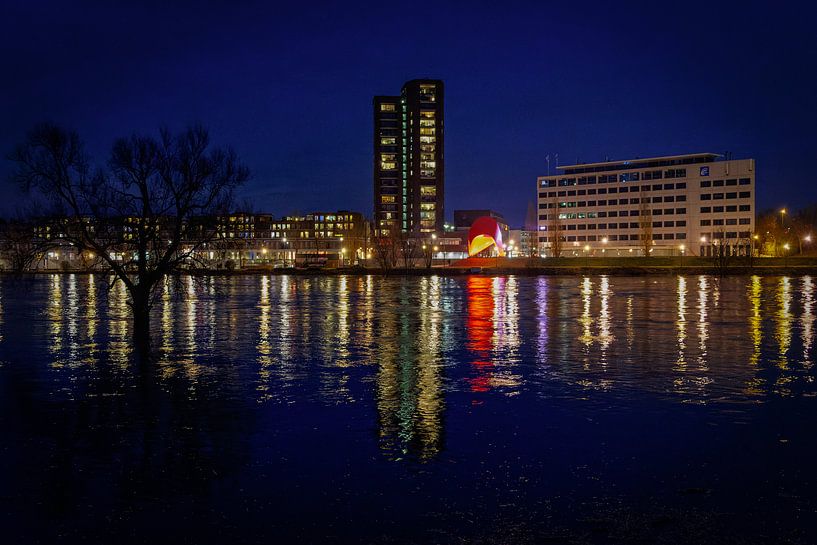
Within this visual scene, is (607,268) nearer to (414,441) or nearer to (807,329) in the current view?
(807,329)

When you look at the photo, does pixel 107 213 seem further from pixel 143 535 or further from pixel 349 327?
pixel 143 535

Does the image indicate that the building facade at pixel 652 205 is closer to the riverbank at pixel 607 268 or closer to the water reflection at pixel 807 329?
the riverbank at pixel 607 268

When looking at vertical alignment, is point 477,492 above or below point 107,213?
below

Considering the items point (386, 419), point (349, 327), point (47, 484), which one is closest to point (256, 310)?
point (349, 327)

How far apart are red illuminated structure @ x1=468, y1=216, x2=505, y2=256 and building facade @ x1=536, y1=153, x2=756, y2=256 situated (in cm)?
4082

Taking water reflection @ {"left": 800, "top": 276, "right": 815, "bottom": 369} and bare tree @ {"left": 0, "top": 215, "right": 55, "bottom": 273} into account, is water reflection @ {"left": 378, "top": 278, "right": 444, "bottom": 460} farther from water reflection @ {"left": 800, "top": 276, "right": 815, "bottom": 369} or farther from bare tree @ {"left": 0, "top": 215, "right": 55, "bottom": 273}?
bare tree @ {"left": 0, "top": 215, "right": 55, "bottom": 273}

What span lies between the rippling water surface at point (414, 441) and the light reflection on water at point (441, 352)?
0.11 metres

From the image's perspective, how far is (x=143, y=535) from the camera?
705cm

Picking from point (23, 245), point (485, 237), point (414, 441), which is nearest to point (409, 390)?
point (414, 441)

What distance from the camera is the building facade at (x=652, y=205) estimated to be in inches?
6599

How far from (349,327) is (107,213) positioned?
9.92 m

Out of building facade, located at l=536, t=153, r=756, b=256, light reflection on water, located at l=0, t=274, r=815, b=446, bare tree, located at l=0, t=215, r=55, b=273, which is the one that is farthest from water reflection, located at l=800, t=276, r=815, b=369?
building facade, located at l=536, t=153, r=756, b=256

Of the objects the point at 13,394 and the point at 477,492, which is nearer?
the point at 477,492

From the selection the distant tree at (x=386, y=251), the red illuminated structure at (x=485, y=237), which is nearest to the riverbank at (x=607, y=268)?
the distant tree at (x=386, y=251)
